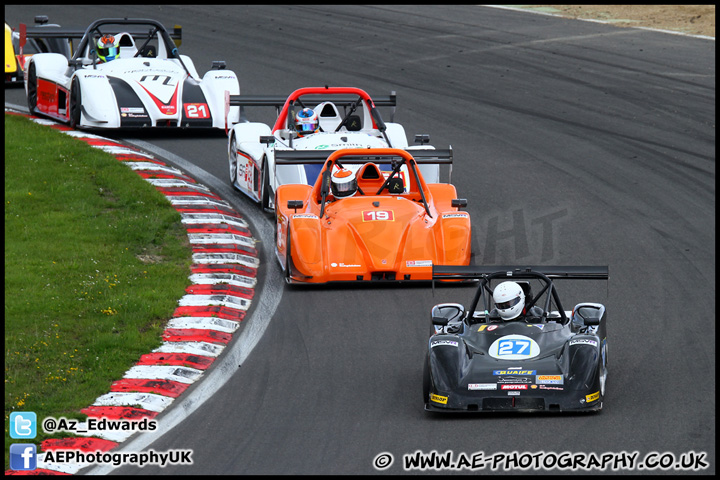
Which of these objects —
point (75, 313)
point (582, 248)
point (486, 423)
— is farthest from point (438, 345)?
point (582, 248)

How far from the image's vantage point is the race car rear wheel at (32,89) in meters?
22.2

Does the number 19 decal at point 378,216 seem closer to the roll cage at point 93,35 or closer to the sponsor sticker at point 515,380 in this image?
the sponsor sticker at point 515,380

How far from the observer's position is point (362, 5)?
108 ft

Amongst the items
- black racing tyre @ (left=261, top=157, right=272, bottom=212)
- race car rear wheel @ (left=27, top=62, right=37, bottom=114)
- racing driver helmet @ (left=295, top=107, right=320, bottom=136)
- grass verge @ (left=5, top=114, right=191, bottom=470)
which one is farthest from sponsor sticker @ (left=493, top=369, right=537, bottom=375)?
race car rear wheel @ (left=27, top=62, right=37, bottom=114)

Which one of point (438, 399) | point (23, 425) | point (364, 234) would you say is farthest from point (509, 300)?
point (23, 425)

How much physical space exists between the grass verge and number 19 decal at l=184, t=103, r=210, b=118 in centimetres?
180

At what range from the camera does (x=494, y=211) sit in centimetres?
1728

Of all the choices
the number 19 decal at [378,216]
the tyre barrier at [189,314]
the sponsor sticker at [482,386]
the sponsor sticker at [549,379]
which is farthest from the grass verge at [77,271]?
the sponsor sticker at [549,379]

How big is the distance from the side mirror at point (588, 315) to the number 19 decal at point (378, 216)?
10.8 ft

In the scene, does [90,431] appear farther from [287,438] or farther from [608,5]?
[608,5]

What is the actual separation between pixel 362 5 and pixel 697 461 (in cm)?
2515

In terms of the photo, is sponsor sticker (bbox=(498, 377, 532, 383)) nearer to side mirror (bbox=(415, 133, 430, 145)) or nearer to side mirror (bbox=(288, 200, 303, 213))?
side mirror (bbox=(288, 200, 303, 213))

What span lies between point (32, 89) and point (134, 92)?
303cm

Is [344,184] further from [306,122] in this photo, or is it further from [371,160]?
[306,122]
